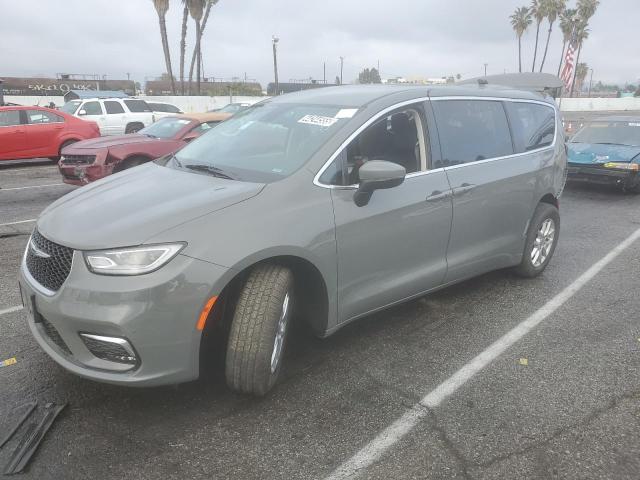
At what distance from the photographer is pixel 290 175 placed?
3.06 meters

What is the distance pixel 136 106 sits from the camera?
61.2 feet

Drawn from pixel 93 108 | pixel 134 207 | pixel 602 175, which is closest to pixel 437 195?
pixel 134 207

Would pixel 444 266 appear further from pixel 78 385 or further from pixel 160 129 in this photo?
pixel 160 129

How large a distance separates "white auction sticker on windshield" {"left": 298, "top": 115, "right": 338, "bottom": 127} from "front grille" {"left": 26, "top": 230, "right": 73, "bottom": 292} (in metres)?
1.67

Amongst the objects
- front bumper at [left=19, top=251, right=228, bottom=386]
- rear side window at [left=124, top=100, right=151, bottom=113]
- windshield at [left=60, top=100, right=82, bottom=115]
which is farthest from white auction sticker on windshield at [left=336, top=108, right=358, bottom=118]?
rear side window at [left=124, top=100, right=151, bottom=113]

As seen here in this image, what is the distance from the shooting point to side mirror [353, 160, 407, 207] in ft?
10.1

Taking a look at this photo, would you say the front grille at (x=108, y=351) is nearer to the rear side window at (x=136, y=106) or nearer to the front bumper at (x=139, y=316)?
the front bumper at (x=139, y=316)

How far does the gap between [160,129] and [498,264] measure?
7.10 metres

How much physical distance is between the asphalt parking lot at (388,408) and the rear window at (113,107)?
1492 centimetres

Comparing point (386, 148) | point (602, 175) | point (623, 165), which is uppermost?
point (386, 148)

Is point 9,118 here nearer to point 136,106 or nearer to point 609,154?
point 136,106

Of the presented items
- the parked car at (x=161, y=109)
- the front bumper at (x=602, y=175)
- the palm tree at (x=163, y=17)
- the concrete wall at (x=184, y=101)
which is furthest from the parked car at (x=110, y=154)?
the palm tree at (x=163, y=17)

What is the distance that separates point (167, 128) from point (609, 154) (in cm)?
806

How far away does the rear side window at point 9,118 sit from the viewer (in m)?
12.5
